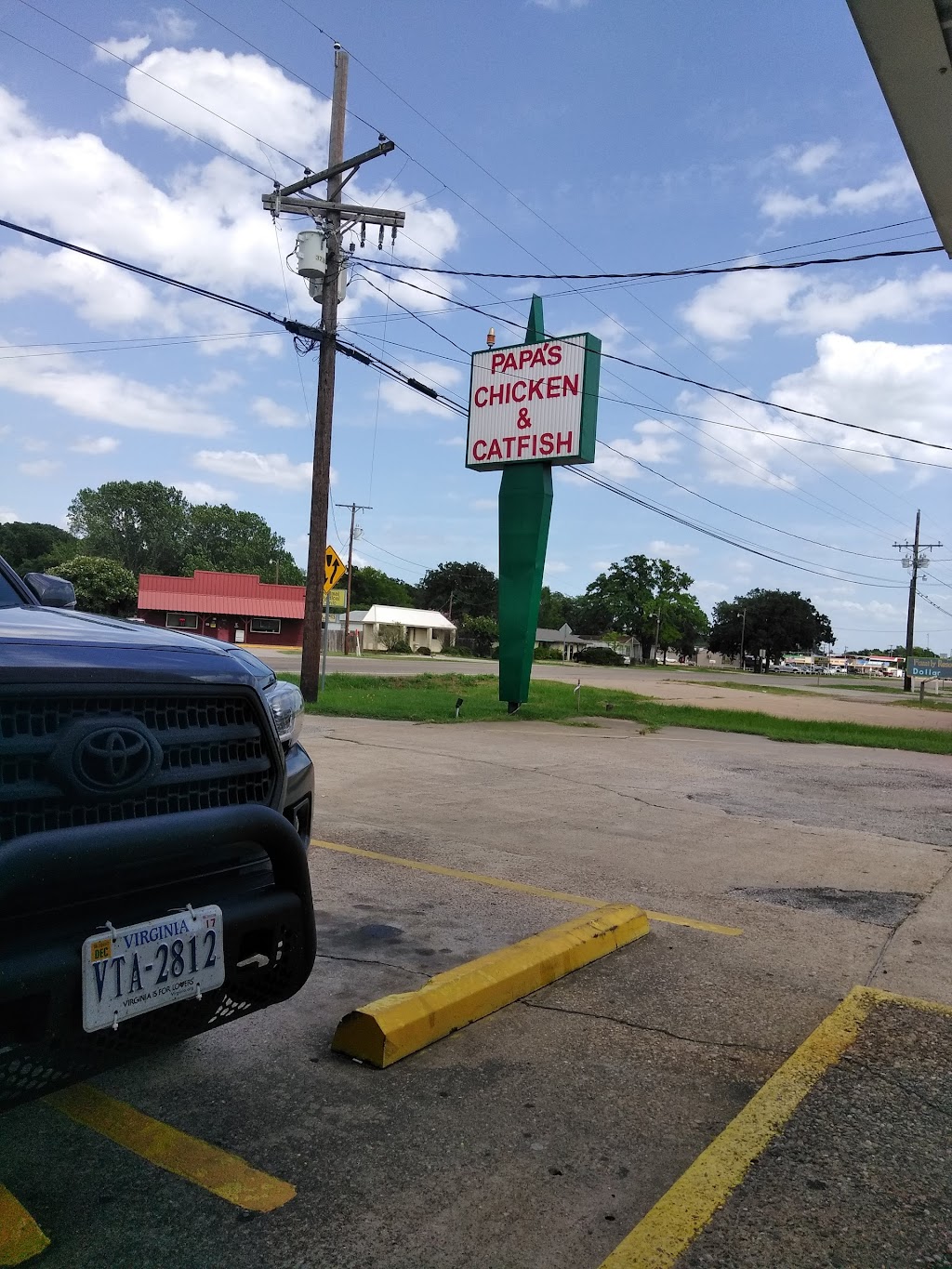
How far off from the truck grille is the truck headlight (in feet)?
1.55

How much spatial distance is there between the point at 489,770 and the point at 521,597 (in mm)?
8766

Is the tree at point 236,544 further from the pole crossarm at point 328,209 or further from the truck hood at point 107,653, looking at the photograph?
the truck hood at point 107,653

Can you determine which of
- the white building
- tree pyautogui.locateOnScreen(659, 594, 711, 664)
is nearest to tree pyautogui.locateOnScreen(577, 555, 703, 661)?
tree pyautogui.locateOnScreen(659, 594, 711, 664)

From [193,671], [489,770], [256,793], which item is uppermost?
[193,671]

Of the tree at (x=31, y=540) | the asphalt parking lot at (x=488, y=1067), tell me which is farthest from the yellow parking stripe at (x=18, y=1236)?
the tree at (x=31, y=540)

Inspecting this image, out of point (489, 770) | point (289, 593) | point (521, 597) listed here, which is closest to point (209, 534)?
point (289, 593)

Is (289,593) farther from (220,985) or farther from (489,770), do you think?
(220,985)

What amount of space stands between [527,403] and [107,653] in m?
17.7

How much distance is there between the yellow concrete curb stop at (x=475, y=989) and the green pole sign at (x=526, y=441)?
14383 millimetres

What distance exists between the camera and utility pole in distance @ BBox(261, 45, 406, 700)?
17719 mm

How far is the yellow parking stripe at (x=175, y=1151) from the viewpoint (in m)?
2.40

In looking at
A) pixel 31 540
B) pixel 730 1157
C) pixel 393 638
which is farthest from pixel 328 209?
pixel 31 540

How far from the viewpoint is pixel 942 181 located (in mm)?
4230

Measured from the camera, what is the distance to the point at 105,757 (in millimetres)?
2125
